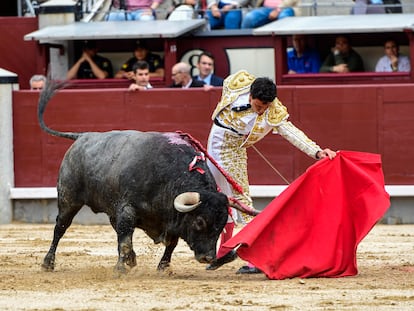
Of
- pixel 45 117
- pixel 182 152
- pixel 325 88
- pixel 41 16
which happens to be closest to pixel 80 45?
pixel 41 16

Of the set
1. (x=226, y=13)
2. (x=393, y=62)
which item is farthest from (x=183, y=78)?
(x=393, y=62)

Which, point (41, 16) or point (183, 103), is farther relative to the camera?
point (41, 16)

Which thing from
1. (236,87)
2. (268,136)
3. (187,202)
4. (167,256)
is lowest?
(167,256)

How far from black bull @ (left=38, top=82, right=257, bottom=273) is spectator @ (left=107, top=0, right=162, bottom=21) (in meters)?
5.52

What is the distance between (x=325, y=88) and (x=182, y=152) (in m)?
3.85

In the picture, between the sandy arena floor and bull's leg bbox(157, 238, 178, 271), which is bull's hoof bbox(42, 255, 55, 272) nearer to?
the sandy arena floor

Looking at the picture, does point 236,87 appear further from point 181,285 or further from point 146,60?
point 146,60

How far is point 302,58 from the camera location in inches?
483

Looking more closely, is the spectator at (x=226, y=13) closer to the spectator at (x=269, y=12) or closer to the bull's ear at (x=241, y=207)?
the spectator at (x=269, y=12)

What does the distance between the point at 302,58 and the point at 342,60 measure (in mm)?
474

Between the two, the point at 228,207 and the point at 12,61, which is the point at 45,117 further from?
the point at 228,207

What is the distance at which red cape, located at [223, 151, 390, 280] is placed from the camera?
24.0 feet

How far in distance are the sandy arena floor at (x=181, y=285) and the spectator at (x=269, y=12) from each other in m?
3.86

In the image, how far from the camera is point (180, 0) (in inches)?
522
